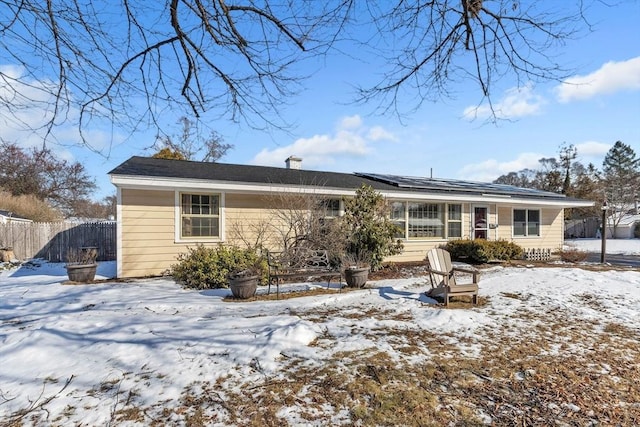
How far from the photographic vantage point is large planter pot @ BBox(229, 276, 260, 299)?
6.53 meters

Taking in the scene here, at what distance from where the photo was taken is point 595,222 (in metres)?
34.5

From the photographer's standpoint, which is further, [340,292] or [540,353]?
[340,292]

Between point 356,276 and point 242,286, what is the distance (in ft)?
8.71

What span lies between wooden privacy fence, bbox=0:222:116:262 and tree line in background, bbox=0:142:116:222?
6.42 m

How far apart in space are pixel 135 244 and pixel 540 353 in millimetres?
9298

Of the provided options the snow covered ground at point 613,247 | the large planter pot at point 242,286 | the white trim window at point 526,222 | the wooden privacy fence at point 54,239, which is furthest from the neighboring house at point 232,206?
the snow covered ground at point 613,247

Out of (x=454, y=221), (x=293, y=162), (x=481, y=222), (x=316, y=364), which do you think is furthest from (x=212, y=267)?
(x=481, y=222)

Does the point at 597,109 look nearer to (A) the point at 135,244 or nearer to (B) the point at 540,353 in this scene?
(B) the point at 540,353

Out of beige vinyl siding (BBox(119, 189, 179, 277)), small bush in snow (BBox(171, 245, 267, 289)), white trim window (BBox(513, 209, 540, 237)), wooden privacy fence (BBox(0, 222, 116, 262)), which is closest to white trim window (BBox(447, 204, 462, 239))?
white trim window (BBox(513, 209, 540, 237))

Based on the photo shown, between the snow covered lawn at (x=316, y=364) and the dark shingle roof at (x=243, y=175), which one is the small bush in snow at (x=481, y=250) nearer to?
the dark shingle roof at (x=243, y=175)

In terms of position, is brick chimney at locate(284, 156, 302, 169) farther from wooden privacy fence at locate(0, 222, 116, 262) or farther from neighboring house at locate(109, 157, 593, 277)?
wooden privacy fence at locate(0, 222, 116, 262)

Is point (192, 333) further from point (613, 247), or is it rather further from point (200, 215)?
point (613, 247)

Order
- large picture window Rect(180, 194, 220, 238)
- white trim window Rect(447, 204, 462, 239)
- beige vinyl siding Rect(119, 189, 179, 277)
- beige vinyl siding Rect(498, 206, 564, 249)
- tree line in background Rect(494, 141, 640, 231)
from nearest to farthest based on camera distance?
beige vinyl siding Rect(119, 189, 179, 277) < large picture window Rect(180, 194, 220, 238) < white trim window Rect(447, 204, 462, 239) < beige vinyl siding Rect(498, 206, 564, 249) < tree line in background Rect(494, 141, 640, 231)

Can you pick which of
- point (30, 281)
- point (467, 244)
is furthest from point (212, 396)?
point (467, 244)
